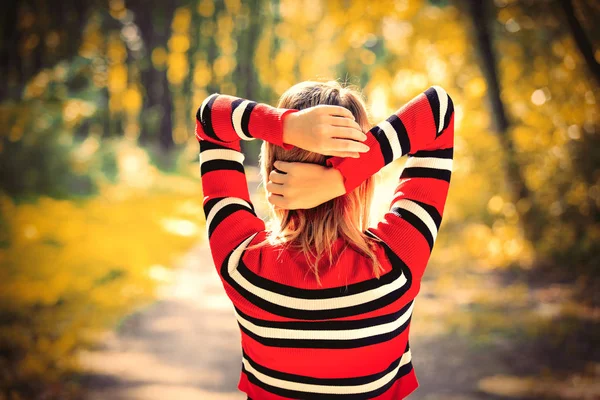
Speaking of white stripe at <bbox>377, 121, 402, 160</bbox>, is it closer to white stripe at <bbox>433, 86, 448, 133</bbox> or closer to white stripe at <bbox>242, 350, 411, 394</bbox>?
white stripe at <bbox>433, 86, 448, 133</bbox>

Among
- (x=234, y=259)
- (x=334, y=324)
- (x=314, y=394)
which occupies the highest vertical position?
(x=234, y=259)

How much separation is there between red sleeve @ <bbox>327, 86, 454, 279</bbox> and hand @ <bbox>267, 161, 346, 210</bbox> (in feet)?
0.06

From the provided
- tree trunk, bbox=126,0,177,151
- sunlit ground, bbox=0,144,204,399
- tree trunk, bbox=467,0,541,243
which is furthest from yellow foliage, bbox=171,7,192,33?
tree trunk, bbox=467,0,541,243

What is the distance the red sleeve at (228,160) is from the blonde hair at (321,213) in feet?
0.17

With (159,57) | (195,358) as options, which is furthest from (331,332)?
(159,57)

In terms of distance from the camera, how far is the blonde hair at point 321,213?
3.02 feet

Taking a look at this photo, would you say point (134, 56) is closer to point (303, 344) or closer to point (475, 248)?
point (475, 248)

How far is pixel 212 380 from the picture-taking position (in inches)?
121

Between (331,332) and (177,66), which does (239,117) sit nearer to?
(331,332)

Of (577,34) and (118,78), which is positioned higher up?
(118,78)

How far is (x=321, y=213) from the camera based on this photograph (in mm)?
962

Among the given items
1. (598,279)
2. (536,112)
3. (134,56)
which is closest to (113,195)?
(134,56)

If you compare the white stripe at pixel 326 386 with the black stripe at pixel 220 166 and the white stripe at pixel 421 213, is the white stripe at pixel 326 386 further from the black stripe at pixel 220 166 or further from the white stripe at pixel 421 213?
the black stripe at pixel 220 166

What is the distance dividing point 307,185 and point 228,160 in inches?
8.3
